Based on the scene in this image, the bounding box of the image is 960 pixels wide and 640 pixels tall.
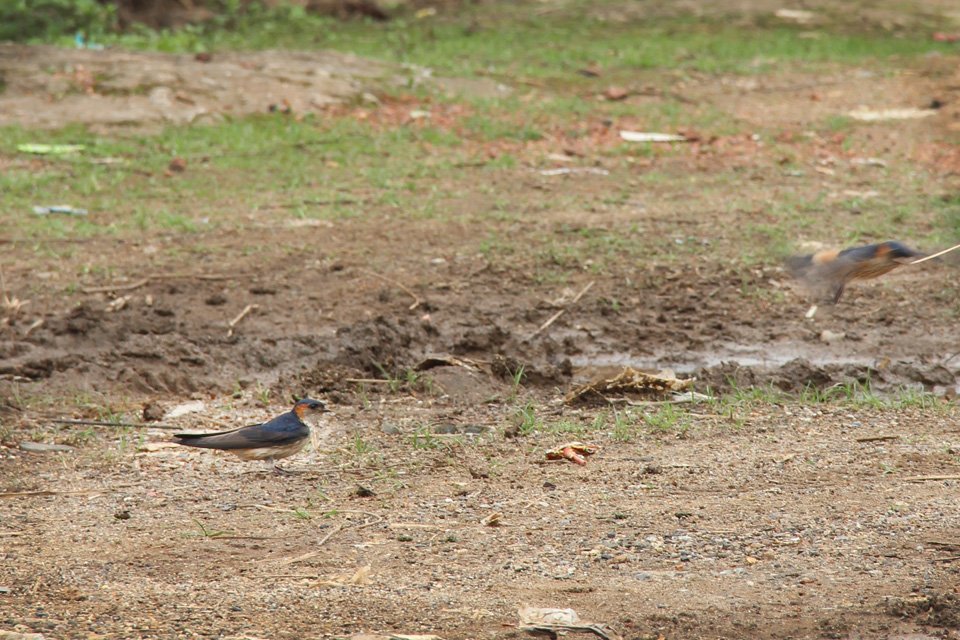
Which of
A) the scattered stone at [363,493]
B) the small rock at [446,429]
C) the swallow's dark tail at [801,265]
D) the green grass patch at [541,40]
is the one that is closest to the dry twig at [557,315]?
the small rock at [446,429]

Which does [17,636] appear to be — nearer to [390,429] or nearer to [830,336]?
[390,429]

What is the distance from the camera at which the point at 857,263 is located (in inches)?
168

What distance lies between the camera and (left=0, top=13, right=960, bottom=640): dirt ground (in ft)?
12.6

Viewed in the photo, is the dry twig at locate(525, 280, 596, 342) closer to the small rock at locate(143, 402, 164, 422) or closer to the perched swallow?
the small rock at locate(143, 402, 164, 422)

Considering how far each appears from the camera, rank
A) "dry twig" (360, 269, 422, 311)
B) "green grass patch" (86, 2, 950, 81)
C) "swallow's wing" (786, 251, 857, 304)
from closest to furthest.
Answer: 1. "swallow's wing" (786, 251, 857, 304)
2. "dry twig" (360, 269, 422, 311)
3. "green grass patch" (86, 2, 950, 81)

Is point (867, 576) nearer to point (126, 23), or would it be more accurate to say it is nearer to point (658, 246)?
point (658, 246)

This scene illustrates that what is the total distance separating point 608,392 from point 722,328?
4.14ft

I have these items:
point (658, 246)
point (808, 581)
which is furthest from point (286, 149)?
point (808, 581)

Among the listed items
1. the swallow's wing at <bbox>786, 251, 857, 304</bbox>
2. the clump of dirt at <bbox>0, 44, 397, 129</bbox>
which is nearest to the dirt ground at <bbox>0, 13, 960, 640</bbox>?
the swallow's wing at <bbox>786, 251, 857, 304</bbox>

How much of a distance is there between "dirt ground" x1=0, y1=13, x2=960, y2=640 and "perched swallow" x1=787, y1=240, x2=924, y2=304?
2.53 feet

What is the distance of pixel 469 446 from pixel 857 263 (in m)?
1.76

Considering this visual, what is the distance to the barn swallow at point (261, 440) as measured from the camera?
4.97 metres

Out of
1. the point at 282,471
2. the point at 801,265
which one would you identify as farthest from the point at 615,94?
the point at 282,471

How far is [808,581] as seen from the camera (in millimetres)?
3926
